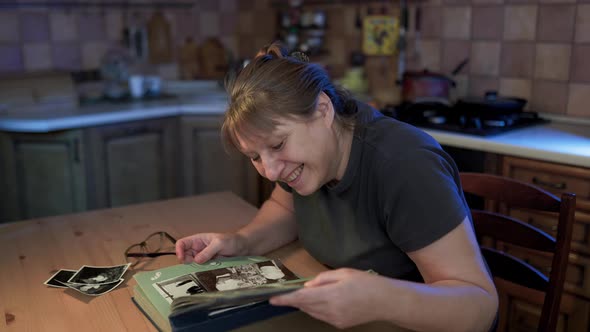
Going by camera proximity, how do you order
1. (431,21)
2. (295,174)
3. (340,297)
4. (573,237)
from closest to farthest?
(340,297) < (295,174) < (573,237) < (431,21)

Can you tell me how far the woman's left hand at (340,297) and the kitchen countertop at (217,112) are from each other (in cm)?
130

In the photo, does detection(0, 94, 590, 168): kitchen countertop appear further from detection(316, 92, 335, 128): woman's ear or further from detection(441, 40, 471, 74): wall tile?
detection(316, 92, 335, 128): woman's ear

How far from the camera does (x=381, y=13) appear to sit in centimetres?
303

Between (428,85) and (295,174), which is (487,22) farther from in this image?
(295,174)

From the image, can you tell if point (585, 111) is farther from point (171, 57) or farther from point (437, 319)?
point (171, 57)

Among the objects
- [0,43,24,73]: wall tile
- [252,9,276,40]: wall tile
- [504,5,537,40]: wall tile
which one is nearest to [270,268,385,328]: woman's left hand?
[504,5,537,40]: wall tile

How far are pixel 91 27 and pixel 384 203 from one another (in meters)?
2.66

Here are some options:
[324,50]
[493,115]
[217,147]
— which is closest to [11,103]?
[217,147]

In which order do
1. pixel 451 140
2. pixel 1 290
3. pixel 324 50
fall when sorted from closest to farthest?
pixel 1 290 < pixel 451 140 < pixel 324 50

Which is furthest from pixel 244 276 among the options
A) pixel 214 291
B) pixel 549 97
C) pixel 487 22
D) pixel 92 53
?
pixel 92 53

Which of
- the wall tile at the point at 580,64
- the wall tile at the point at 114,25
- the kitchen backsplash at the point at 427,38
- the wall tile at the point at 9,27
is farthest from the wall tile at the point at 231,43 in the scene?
the wall tile at the point at 580,64

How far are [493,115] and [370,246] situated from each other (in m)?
1.37

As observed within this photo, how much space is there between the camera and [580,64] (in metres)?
2.35

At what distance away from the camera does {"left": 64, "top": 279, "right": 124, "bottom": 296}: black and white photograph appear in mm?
1115
